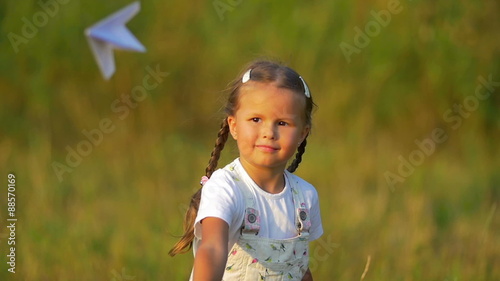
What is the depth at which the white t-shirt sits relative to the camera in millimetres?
3016

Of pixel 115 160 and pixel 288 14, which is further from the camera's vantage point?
pixel 288 14

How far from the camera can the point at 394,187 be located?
611 cm

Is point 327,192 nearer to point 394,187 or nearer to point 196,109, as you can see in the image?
point 394,187

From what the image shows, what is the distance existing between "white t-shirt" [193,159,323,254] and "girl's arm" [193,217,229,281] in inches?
1.1

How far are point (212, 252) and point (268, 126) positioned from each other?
0.42m

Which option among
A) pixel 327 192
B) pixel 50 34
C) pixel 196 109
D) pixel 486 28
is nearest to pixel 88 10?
pixel 50 34

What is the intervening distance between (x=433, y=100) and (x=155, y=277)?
9.99 ft

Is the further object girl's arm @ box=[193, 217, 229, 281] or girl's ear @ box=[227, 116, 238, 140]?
girl's ear @ box=[227, 116, 238, 140]
